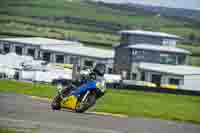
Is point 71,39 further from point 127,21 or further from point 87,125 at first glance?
point 87,125

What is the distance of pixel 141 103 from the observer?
26.0 feet

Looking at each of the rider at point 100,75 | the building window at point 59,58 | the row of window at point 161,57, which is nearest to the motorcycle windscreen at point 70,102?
the rider at point 100,75

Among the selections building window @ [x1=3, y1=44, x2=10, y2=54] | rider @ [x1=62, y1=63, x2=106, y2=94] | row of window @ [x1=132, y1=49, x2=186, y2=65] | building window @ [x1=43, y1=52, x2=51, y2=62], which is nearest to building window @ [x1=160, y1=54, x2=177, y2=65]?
row of window @ [x1=132, y1=49, x2=186, y2=65]

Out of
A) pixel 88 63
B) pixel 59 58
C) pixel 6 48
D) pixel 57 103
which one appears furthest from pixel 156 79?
pixel 6 48

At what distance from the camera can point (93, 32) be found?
29.5 feet

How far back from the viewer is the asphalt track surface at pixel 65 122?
7234 mm

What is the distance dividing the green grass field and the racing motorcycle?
0.12 metres

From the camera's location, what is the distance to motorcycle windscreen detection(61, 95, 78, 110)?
7887 millimetres

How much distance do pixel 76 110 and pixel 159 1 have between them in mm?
2014

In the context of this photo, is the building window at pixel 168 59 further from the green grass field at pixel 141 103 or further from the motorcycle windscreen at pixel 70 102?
the motorcycle windscreen at pixel 70 102

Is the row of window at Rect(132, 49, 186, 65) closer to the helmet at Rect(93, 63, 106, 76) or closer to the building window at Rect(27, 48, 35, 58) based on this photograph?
the helmet at Rect(93, 63, 106, 76)

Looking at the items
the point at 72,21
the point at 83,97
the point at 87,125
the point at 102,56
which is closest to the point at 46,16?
the point at 72,21

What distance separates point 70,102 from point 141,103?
3.26 feet

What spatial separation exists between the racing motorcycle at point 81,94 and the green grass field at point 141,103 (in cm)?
12
